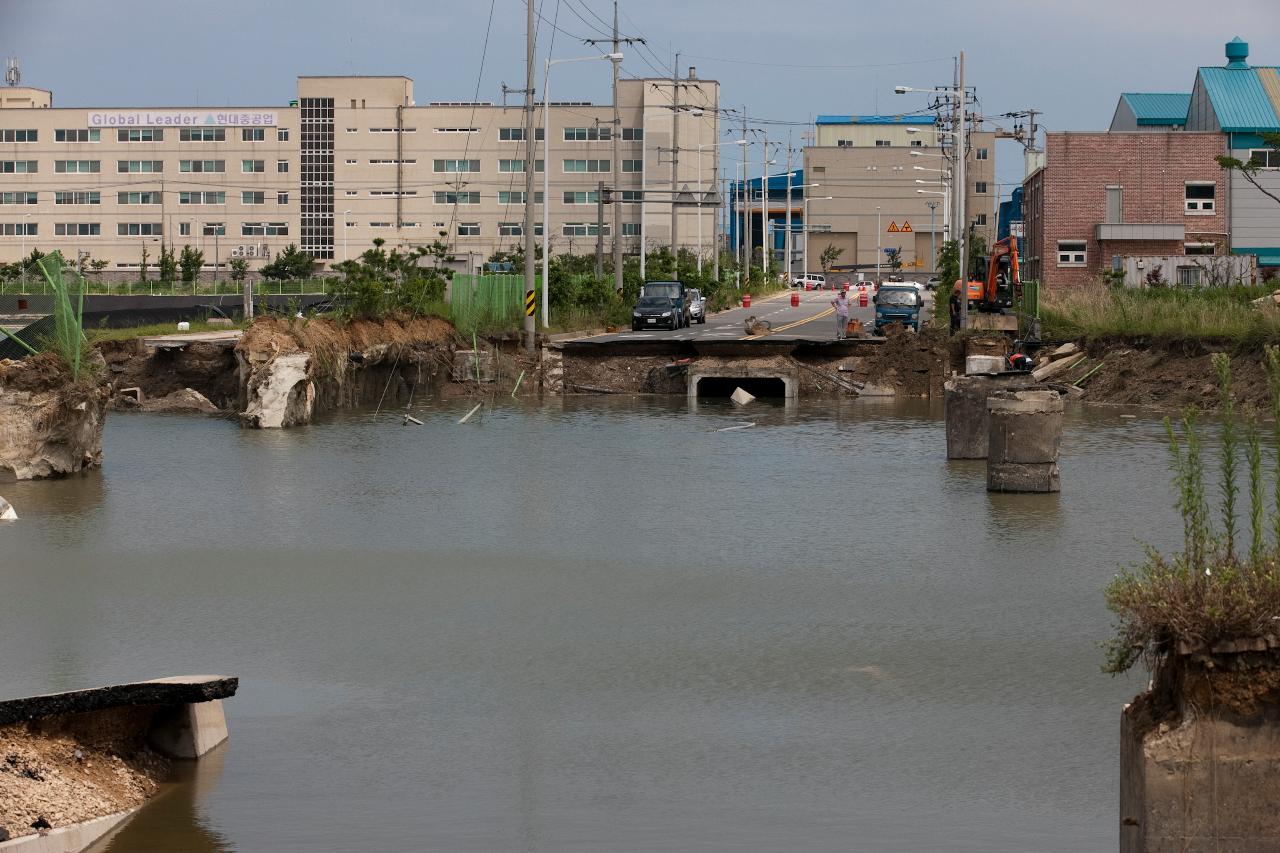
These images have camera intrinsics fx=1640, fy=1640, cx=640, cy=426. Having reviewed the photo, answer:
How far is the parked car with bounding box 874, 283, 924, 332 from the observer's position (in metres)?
57.2

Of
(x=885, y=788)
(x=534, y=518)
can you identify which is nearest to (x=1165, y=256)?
(x=534, y=518)

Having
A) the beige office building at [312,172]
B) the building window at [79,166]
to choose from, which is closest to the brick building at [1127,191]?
the beige office building at [312,172]


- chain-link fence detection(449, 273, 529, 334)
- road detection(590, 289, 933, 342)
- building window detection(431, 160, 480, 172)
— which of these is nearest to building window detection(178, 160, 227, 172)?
building window detection(431, 160, 480, 172)

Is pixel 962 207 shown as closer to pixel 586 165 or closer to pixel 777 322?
pixel 777 322

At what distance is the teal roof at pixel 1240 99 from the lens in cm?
6350

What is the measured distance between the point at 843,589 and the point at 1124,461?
12.6 m

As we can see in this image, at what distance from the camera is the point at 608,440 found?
104ft

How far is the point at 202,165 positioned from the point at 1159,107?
78.4 m

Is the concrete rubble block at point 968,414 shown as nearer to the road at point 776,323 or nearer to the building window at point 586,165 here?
the road at point 776,323

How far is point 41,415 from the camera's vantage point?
24.5m

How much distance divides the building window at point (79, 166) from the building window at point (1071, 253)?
89.8 m

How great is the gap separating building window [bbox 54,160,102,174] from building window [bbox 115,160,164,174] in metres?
1.59

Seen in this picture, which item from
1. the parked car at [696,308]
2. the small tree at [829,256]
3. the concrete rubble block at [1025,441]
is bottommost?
the concrete rubble block at [1025,441]

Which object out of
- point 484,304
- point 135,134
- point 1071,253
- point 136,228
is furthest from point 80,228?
point 484,304
